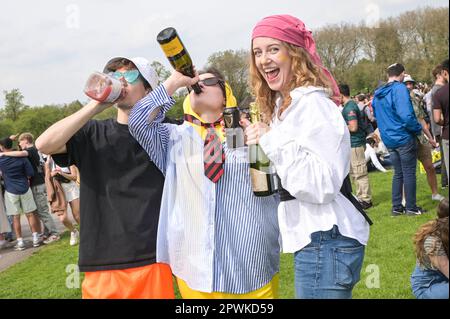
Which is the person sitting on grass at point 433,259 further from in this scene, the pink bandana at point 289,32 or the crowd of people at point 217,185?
the pink bandana at point 289,32

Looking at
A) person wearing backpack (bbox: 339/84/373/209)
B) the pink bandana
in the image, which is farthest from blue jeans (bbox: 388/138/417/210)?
the pink bandana

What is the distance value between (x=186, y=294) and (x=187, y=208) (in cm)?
41

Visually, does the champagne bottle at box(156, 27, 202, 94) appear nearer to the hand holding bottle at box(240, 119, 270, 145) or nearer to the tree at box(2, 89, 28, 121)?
the hand holding bottle at box(240, 119, 270, 145)

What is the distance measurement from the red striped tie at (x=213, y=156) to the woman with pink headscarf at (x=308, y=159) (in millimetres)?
310

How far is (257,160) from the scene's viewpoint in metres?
2.18

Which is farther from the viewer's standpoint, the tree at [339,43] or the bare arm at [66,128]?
the tree at [339,43]

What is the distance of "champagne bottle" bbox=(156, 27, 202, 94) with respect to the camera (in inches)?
82.5

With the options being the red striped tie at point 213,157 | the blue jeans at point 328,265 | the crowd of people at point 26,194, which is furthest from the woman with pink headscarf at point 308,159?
the crowd of people at point 26,194

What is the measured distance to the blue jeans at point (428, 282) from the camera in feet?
10.3

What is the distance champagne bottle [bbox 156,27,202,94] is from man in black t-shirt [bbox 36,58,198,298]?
383mm

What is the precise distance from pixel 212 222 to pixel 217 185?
17 centimetres

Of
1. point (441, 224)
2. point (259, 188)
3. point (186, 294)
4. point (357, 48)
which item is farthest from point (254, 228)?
point (357, 48)

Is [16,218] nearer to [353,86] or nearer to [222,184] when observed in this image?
[222,184]

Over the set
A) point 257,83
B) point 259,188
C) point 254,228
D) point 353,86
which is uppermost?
point 353,86
